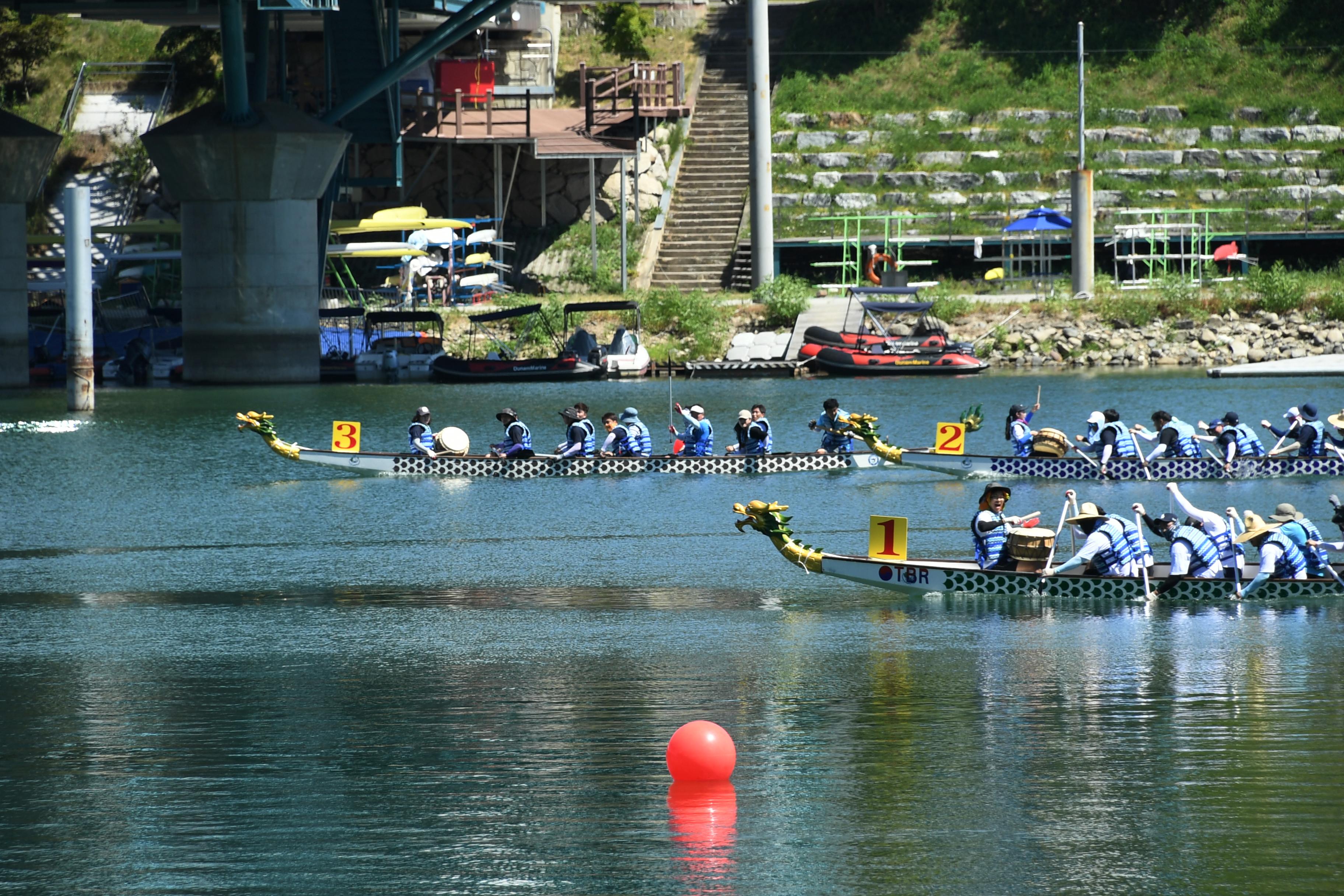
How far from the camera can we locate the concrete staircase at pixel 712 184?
215ft

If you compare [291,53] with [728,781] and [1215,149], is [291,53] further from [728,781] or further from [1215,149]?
[728,781]

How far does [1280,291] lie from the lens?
5869 centimetres

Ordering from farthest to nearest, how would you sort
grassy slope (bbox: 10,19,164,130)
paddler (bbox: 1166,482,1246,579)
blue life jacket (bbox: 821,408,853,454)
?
grassy slope (bbox: 10,19,164,130) → blue life jacket (bbox: 821,408,853,454) → paddler (bbox: 1166,482,1246,579)

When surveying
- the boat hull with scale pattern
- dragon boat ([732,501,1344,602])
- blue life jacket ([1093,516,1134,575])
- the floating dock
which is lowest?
dragon boat ([732,501,1344,602])

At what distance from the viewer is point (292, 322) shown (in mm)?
54000

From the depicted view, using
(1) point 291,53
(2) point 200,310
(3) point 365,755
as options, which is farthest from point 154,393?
(3) point 365,755

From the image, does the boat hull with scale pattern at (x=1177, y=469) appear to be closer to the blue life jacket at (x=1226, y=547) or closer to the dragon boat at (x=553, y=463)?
the dragon boat at (x=553, y=463)

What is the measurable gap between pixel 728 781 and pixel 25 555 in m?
17.2

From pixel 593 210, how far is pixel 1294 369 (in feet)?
86.3

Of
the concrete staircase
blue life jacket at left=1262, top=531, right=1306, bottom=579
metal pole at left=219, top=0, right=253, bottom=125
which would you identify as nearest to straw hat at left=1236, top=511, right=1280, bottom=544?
blue life jacket at left=1262, top=531, right=1306, bottom=579

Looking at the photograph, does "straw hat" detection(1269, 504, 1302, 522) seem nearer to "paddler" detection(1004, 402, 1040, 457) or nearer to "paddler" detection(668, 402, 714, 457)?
"paddler" detection(1004, 402, 1040, 457)

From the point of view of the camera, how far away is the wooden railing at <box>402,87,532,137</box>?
66.2m

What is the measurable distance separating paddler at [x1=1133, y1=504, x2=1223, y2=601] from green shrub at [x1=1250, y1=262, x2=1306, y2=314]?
131ft

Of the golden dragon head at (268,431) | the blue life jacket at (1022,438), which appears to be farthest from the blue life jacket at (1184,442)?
the golden dragon head at (268,431)
